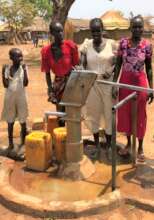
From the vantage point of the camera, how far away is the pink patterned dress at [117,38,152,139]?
4.83m

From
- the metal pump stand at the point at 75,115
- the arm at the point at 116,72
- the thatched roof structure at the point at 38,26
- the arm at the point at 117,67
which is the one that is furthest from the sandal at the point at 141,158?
the thatched roof structure at the point at 38,26

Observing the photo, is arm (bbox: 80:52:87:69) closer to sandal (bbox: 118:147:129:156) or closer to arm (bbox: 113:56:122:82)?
arm (bbox: 113:56:122:82)

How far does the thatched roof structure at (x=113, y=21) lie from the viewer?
25.9m

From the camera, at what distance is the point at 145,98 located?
4980mm

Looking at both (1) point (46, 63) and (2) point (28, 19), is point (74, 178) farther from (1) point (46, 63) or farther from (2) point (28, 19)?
(2) point (28, 19)

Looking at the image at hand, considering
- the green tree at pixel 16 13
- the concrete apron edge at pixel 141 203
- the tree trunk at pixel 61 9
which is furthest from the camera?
the green tree at pixel 16 13

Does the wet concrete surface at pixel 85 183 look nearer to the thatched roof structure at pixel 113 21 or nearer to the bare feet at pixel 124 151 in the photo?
the bare feet at pixel 124 151

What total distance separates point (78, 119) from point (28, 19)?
40.2m

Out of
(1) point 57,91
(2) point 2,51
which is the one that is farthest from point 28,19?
(1) point 57,91

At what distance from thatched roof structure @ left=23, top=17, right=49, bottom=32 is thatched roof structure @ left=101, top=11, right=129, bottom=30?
20325 millimetres

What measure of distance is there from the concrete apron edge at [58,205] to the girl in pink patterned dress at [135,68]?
1.14 metres

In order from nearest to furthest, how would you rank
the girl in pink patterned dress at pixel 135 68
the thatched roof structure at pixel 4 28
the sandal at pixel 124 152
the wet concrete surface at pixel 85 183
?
the wet concrete surface at pixel 85 183, the girl in pink patterned dress at pixel 135 68, the sandal at pixel 124 152, the thatched roof structure at pixel 4 28

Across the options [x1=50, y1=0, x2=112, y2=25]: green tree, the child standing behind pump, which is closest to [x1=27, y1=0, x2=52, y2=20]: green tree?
[x1=50, y1=0, x2=112, y2=25]: green tree

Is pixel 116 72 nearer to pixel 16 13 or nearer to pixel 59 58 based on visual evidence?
pixel 59 58
